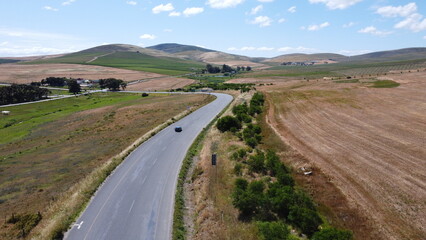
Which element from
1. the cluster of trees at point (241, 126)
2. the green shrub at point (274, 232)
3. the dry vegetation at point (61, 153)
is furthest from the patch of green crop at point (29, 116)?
the green shrub at point (274, 232)

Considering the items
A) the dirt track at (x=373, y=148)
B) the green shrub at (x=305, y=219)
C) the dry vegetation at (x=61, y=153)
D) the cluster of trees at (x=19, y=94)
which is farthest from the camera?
the cluster of trees at (x=19, y=94)

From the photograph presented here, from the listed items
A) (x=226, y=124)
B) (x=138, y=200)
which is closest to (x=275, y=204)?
(x=138, y=200)

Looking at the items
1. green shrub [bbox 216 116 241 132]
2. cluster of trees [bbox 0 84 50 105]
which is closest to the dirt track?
green shrub [bbox 216 116 241 132]

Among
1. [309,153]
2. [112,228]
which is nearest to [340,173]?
[309,153]

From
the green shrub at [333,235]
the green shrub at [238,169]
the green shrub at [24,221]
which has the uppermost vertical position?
the green shrub at [333,235]

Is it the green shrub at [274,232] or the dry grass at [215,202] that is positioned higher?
the green shrub at [274,232]

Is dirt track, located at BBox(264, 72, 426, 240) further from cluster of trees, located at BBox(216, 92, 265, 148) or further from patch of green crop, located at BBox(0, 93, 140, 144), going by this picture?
patch of green crop, located at BBox(0, 93, 140, 144)

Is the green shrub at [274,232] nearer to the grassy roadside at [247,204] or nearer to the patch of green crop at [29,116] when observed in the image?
the grassy roadside at [247,204]

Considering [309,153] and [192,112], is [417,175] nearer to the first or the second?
[309,153]
